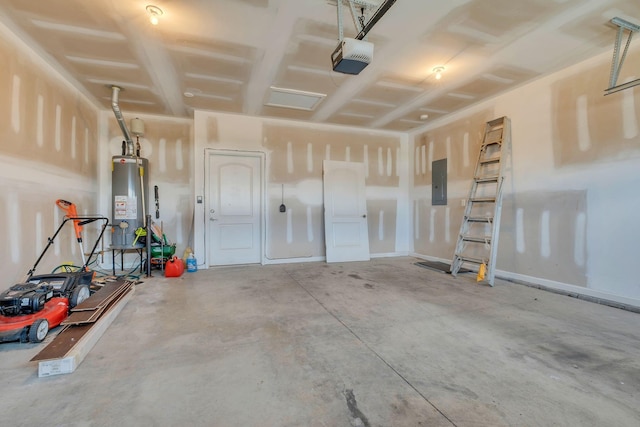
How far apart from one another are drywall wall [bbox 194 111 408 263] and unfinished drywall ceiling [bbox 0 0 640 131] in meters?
0.81

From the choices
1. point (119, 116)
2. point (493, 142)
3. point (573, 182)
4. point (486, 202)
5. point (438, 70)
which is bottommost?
point (486, 202)

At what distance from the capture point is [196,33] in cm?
272

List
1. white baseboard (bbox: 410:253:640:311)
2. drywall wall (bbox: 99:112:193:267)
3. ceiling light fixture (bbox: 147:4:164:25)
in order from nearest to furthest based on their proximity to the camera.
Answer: ceiling light fixture (bbox: 147:4:164:25), white baseboard (bbox: 410:253:640:311), drywall wall (bbox: 99:112:193:267)

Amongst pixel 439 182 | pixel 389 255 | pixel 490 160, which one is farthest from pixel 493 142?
pixel 389 255

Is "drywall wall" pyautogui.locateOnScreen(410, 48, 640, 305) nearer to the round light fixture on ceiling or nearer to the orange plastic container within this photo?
the round light fixture on ceiling

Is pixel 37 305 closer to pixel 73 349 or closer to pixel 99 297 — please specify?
pixel 99 297

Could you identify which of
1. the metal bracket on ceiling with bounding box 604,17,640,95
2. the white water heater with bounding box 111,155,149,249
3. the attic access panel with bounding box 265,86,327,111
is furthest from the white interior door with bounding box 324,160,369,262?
the metal bracket on ceiling with bounding box 604,17,640,95

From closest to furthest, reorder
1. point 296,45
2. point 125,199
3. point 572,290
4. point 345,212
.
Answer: point 296,45
point 572,290
point 125,199
point 345,212

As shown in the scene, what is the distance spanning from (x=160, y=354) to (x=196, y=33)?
112 inches

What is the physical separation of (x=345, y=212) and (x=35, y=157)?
4.49 meters

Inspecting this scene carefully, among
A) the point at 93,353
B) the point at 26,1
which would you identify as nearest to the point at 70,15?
the point at 26,1

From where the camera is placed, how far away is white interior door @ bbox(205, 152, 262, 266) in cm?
492

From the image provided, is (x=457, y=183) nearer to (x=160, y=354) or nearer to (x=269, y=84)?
(x=269, y=84)

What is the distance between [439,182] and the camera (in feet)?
17.6
